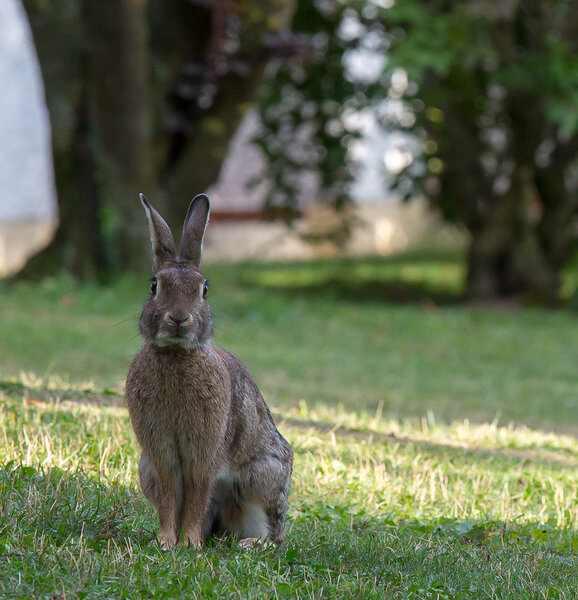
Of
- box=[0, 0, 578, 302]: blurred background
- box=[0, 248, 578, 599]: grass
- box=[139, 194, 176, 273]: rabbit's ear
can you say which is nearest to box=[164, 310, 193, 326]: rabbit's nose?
box=[139, 194, 176, 273]: rabbit's ear

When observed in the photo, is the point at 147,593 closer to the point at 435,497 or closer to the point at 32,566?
the point at 32,566

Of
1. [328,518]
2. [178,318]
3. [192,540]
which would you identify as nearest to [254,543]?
[192,540]

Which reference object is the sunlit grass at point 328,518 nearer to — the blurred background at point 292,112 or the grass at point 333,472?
the grass at point 333,472

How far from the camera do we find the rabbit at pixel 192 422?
4.17m

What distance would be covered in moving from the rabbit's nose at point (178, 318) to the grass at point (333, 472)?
0.74m

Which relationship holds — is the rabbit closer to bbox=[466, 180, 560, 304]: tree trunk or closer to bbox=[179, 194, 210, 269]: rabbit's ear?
bbox=[179, 194, 210, 269]: rabbit's ear

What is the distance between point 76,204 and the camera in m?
14.7

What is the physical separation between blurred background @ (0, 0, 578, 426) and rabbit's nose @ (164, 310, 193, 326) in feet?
18.0

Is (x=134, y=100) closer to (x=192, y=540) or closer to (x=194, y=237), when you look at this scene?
(x=194, y=237)

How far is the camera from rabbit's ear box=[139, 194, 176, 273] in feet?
14.3

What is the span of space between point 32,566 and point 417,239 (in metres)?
21.0

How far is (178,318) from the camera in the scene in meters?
4.06

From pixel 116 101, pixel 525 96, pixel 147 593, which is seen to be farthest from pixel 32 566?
pixel 525 96

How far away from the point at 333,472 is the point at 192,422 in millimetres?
1746
